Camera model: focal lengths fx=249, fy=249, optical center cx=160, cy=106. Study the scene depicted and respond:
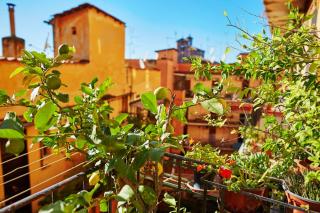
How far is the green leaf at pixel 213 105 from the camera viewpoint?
835 mm

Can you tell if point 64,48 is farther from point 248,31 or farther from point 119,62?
point 119,62

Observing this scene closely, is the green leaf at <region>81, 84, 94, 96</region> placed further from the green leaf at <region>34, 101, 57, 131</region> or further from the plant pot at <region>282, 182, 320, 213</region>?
the plant pot at <region>282, 182, 320, 213</region>

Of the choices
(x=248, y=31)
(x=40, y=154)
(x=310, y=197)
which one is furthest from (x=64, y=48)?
(x=40, y=154)

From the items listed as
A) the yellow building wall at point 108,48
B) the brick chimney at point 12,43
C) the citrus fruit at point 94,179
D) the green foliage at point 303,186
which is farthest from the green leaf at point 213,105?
the brick chimney at point 12,43

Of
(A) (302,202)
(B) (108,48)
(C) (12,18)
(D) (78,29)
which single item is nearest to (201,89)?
(A) (302,202)

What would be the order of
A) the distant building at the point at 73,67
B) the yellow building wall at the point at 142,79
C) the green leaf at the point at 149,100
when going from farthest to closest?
the yellow building wall at the point at 142,79 → the distant building at the point at 73,67 → the green leaf at the point at 149,100

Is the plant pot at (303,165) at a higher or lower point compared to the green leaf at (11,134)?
lower

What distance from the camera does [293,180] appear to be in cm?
182

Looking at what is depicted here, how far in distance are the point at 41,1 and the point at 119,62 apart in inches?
122

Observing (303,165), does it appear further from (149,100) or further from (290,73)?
(149,100)

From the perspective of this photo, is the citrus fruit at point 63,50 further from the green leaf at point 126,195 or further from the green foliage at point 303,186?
the green foliage at point 303,186

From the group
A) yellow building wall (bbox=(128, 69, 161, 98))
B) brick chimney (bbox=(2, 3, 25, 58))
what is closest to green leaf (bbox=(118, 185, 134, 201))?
yellow building wall (bbox=(128, 69, 161, 98))

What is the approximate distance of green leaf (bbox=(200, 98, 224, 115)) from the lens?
835 millimetres

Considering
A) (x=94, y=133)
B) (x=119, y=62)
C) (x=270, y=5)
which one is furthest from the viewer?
(x=119, y=62)
